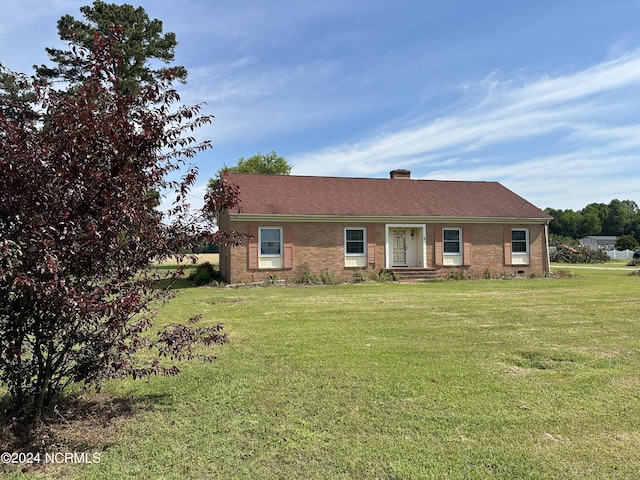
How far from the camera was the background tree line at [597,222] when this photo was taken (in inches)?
4190

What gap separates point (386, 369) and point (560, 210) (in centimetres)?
13016

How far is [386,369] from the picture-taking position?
18.5 feet

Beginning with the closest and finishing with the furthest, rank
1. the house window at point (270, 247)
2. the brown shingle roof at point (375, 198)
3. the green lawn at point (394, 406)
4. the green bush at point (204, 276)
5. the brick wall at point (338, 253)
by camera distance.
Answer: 1. the green lawn at point (394, 406)
2. the brick wall at point (338, 253)
3. the house window at point (270, 247)
4. the green bush at point (204, 276)
5. the brown shingle roof at point (375, 198)

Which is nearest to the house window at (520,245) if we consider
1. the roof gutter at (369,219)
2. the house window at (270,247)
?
the roof gutter at (369,219)

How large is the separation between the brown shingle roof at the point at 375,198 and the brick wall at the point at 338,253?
0.66 meters

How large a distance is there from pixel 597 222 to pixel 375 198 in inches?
4185

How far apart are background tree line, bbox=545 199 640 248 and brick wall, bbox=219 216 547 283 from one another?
93.1 meters

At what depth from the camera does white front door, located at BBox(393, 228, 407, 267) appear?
2142 centimetres

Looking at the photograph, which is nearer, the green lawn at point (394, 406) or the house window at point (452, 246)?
the green lawn at point (394, 406)

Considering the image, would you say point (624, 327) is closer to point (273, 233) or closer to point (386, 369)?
point (386, 369)

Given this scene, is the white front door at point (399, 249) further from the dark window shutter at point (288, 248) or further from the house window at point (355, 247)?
the dark window shutter at point (288, 248)

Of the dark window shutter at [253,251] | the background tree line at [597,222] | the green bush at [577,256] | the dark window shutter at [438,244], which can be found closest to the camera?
the dark window shutter at [253,251]

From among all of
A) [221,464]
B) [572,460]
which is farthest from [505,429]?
[221,464]

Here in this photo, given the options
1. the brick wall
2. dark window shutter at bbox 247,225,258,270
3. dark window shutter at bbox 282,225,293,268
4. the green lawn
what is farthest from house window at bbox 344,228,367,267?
the green lawn
